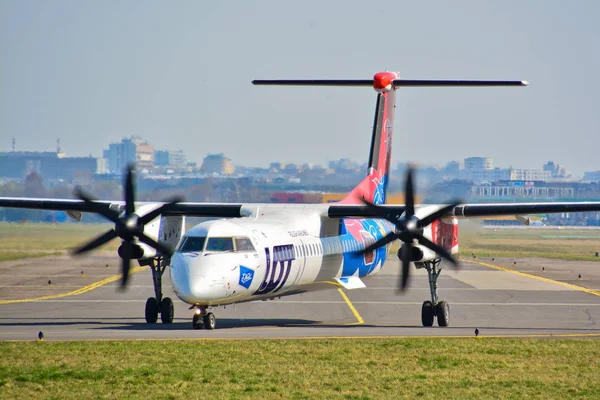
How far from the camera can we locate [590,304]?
36.4 m

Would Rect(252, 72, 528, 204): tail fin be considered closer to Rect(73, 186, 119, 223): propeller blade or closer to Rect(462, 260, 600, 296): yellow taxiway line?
Rect(73, 186, 119, 223): propeller blade

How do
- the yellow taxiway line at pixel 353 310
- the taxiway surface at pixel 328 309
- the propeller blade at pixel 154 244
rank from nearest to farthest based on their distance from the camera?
the taxiway surface at pixel 328 309, the propeller blade at pixel 154 244, the yellow taxiway line at pixel 353 310

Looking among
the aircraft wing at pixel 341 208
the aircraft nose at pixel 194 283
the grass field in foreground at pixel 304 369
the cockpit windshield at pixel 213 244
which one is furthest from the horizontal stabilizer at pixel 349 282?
the grass field in foreground at pixel 304 369

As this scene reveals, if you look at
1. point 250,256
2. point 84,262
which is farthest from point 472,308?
point 84,262

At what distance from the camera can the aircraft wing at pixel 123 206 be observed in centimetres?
3012

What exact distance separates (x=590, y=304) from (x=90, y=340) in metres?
21.1

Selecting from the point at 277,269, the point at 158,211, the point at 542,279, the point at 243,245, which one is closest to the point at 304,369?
the point at 243,245

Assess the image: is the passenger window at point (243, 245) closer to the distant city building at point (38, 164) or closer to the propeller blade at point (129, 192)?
the propeller blade at point (129, 192)

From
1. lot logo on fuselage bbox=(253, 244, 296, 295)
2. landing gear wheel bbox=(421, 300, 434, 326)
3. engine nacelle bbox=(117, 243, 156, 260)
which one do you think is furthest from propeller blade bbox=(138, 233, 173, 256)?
landing gear wheel bbox=(421, 300, 434, 326)

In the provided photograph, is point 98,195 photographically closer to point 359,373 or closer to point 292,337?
point 292,337

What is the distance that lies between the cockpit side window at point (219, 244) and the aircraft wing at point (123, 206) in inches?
187

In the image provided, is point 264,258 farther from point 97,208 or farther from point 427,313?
point 97,208

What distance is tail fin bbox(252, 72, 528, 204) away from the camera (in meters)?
33.4

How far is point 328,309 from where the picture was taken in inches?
1362
